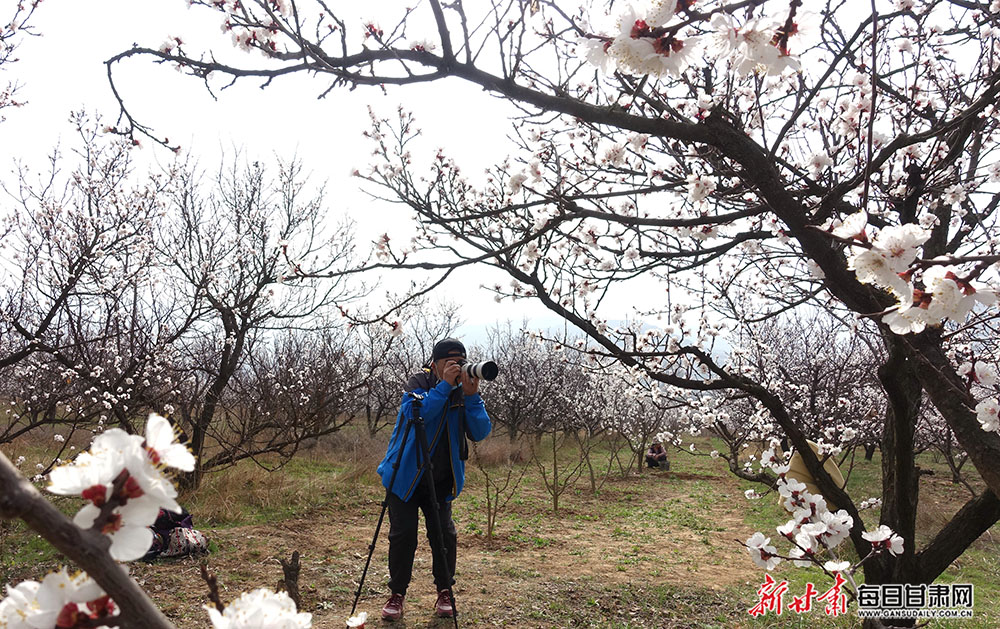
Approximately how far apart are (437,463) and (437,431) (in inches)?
9.6

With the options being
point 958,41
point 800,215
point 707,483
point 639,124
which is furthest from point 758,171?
point 707,483

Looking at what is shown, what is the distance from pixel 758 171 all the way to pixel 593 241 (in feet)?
7.27

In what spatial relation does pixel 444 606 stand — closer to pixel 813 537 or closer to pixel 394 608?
pixel 394 608

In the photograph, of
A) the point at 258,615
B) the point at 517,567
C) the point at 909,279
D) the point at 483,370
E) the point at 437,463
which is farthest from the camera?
the point at 517,567

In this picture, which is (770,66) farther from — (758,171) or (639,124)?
(758,171)

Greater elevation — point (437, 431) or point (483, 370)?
point (483, 370)

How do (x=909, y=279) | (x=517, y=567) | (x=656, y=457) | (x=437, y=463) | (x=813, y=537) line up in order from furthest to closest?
(x=656, y=457) → (x=517, y=567) → (x=437, y=463) → (x=813, y=537) → (x=909, y=279)

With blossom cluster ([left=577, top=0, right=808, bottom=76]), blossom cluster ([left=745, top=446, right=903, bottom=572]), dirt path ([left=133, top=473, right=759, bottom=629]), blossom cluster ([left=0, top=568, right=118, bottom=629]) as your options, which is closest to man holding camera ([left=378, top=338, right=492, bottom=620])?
dirt path ([left=133, top=473, right=759, bottom=629])

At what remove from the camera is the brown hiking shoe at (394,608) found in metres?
3.83

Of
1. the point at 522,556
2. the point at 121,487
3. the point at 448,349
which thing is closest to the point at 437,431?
the point at 448,349

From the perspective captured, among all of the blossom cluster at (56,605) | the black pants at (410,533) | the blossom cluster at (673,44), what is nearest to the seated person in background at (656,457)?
the black pants at (410,533)

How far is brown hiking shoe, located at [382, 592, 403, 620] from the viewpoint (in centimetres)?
383

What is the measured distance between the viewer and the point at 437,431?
3.67 metres

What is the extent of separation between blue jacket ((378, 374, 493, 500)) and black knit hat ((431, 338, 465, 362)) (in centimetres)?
19
